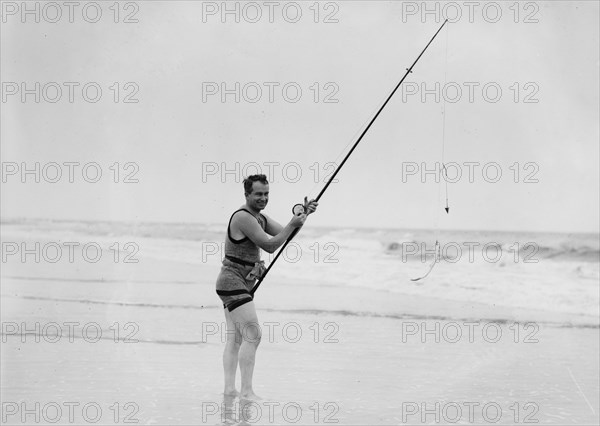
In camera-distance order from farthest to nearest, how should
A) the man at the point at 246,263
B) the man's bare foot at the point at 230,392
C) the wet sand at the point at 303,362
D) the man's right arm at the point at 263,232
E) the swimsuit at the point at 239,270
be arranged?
the man's bare foot at the point at 230,392 < the wet sand at the point at 303,362 < the swimsuit at the point at 239,270 < the man at the point at 246,263 < the man's right arm at the point at 263,232

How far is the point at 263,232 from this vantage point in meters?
4.46

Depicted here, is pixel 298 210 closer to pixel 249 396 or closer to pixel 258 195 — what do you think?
pixel 258 195

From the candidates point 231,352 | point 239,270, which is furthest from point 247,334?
point 239,270

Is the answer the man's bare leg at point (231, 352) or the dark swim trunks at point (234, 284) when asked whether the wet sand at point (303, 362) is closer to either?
the man's bare leg at point (231, 352)

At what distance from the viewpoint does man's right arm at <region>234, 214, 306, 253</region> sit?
4.33m

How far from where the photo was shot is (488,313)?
9977 millimetres

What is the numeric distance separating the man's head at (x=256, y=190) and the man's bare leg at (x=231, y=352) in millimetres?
604

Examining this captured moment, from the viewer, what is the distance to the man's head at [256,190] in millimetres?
4508

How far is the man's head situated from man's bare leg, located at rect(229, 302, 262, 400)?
524 mm

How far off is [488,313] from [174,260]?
9.38 metres


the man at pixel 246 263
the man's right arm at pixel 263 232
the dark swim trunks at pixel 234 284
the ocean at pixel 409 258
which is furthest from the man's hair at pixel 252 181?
the ocean at pixel 409 258

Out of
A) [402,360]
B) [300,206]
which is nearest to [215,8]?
[402,360]

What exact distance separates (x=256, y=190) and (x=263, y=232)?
0.72 ft

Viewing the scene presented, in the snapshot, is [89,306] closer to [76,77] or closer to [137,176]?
[76,77]
